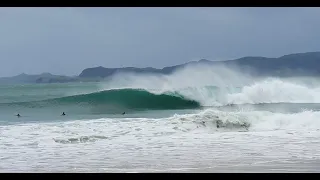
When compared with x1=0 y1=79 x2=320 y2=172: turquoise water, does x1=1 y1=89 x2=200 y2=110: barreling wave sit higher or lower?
higher

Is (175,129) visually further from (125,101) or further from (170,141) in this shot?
(125,101)

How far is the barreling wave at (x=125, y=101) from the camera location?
33.9 ft

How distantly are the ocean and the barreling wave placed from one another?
0.02 meters

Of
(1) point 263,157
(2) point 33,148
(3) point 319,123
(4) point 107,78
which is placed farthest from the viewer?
(4) point 107,78

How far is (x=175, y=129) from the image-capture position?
620 cm

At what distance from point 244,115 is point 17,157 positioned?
3.98 m

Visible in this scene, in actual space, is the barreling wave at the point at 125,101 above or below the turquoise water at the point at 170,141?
above

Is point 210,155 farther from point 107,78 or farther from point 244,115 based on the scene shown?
point 107,78

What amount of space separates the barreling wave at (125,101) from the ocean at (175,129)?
0.07ft

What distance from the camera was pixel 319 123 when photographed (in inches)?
266

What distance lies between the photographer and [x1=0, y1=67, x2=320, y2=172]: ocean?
4.11 metres
